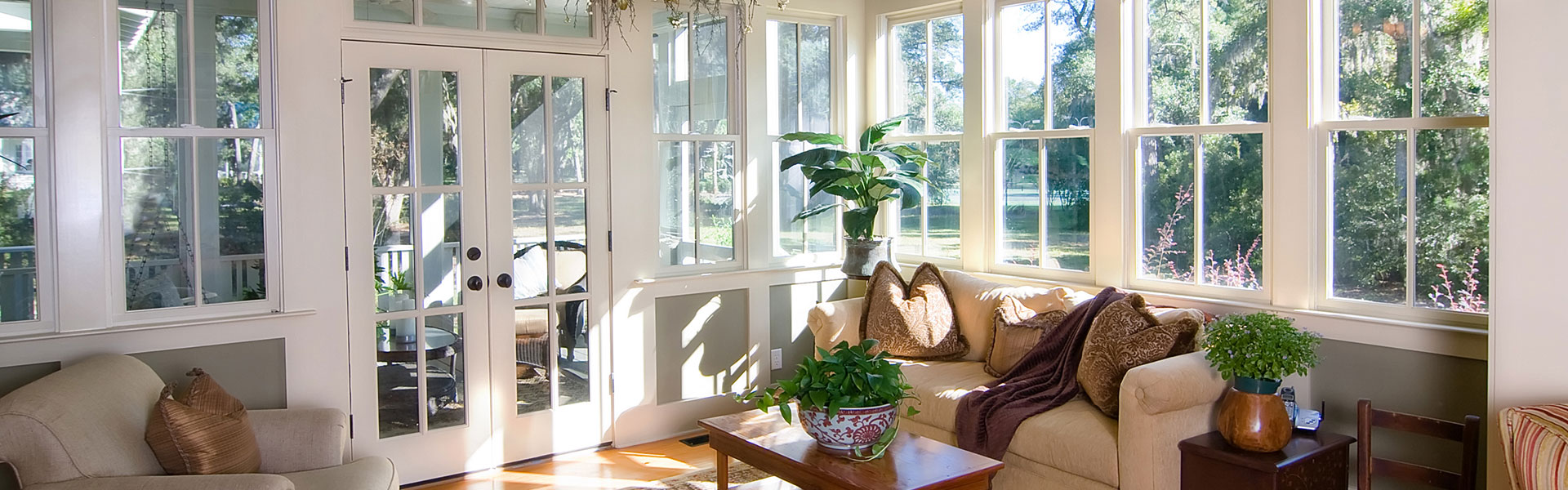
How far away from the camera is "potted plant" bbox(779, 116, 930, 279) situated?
5.03 m

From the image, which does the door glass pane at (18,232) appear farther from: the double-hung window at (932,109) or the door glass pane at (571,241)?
the double-hung window at (932,109)

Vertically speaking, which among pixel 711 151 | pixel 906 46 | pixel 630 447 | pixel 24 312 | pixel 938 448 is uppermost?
pixel 906 46

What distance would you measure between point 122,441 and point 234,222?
112 cm

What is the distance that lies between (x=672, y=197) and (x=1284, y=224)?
8.69 ft

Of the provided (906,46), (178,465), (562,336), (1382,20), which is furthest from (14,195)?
(1382,20)

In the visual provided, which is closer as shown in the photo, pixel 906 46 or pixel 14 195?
pixel 14 195

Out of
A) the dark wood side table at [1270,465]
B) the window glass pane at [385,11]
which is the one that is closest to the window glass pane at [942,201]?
the dark wood side table at [1270,465]

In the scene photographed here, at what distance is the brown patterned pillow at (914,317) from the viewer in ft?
15.2

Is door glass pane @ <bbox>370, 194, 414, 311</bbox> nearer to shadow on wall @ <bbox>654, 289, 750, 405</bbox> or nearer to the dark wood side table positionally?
shadow on wall @ <bbox>654, 289, 750, 405</bbox>

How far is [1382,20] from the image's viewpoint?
364 cm

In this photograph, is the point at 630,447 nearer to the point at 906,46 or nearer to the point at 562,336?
the point at 562,336

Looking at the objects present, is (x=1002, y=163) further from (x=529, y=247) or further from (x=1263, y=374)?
(x=529, y=247)


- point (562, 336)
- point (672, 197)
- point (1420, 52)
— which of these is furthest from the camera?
point (672, 197)

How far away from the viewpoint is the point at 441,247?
4430 millimetres
